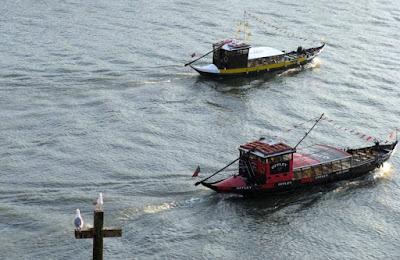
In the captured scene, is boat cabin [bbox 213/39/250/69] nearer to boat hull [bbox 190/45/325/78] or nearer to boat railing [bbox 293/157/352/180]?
boat hull [bbox 190/45/325/78]

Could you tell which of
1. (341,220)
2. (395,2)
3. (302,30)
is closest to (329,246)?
(341,220)

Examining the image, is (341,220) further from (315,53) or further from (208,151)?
(315,53)

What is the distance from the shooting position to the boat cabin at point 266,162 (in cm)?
5766

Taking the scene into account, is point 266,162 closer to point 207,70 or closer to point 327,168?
point 327,168

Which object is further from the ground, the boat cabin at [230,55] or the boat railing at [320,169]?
the boat cabin at [230,55]

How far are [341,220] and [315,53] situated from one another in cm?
4057

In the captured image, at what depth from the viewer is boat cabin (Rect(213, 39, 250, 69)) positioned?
278 feet

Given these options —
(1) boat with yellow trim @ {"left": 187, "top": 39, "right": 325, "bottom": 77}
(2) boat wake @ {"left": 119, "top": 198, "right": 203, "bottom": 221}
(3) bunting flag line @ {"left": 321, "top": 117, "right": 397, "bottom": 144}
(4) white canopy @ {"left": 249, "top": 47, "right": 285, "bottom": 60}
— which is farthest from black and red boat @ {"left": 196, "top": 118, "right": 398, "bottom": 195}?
(4) white canopy @ {"left": 249, "top": 47, "right": 285, "bottom": 60}

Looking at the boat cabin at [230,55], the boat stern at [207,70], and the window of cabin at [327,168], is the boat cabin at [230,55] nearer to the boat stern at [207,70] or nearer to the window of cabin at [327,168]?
the boat stern at [207,70]

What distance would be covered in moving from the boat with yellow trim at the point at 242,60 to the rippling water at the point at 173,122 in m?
1.23

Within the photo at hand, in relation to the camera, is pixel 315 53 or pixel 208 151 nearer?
pixel 208 151

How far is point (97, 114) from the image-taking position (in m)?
70.9

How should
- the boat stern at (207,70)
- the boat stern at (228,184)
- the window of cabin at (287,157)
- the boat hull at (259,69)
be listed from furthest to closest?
the boat hull at (259,69) → the boat stern at (207,70) → the window of cabin at (287,157) → the boat stern at (228,184)

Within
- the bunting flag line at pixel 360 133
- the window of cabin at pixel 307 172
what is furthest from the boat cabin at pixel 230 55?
the window of cabin at pixel 307 172
